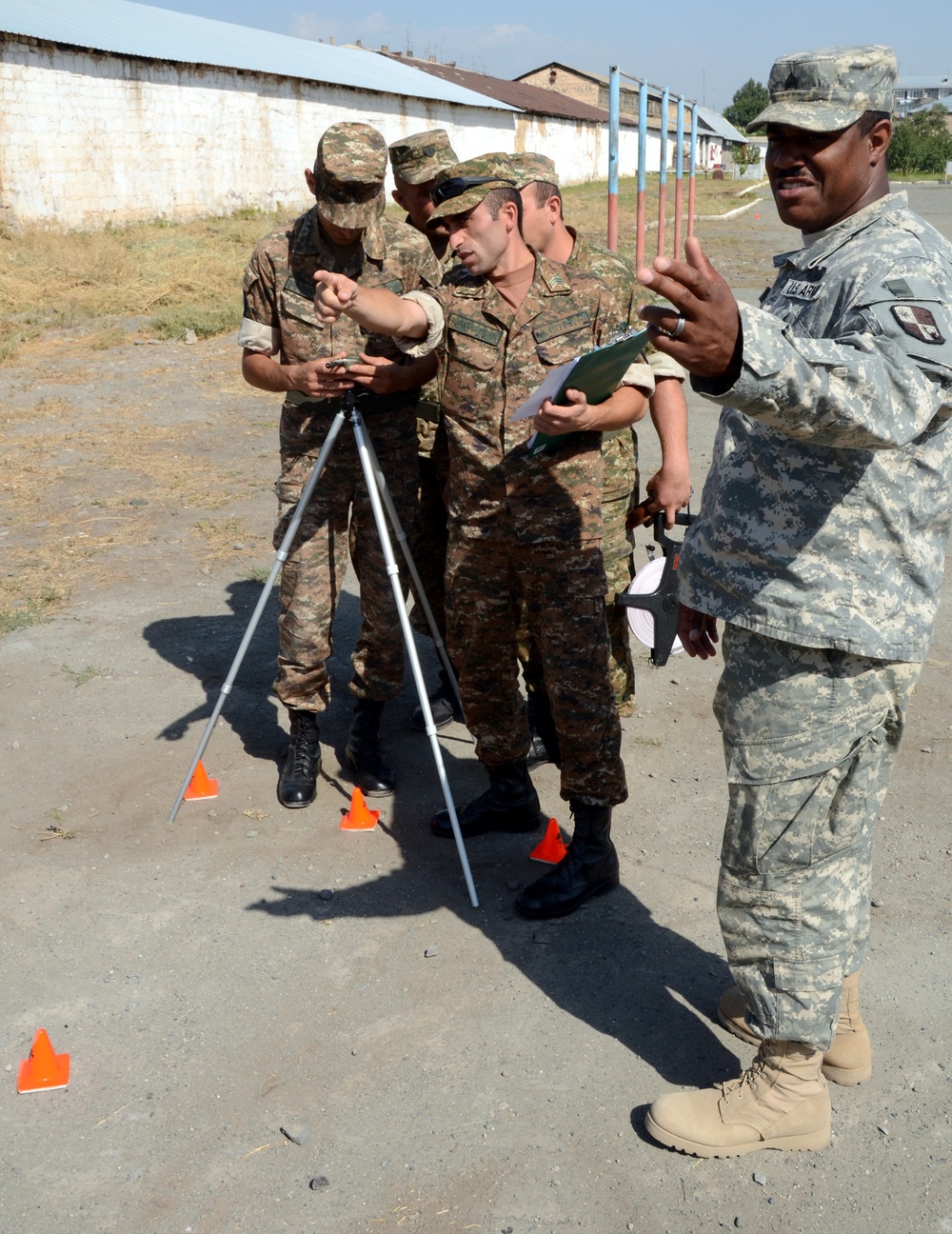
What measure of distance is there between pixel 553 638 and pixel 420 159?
2456 millimetres

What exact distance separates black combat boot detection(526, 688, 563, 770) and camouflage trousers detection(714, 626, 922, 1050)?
6.63 ft

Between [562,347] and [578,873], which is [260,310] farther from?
[578,873]

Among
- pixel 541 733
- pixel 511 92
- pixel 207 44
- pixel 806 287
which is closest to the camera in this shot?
pixel 806 287

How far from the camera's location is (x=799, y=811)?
255cm

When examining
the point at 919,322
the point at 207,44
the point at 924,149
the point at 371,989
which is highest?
the point at 924,149

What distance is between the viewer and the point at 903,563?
2.40 meters

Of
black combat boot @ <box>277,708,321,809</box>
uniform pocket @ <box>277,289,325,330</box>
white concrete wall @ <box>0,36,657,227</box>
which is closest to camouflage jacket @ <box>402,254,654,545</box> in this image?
uniform pocket @ <box>277,289,325,330</box>

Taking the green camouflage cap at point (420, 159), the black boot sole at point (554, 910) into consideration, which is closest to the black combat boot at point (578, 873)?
the black boot sole at point (554, 910)

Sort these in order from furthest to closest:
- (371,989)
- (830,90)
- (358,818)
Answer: (358,818)
(371,989)
(830,90)

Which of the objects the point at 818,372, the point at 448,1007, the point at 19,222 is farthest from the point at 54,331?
the point at 818,372

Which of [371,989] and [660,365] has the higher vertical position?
[660,365]

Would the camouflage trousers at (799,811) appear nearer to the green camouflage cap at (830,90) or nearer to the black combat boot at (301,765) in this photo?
the green camouflage cap at (830,90)

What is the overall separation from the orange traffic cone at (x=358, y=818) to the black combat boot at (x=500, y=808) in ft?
0.81

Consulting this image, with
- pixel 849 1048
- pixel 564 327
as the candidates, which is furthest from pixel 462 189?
pixel 849 1048
